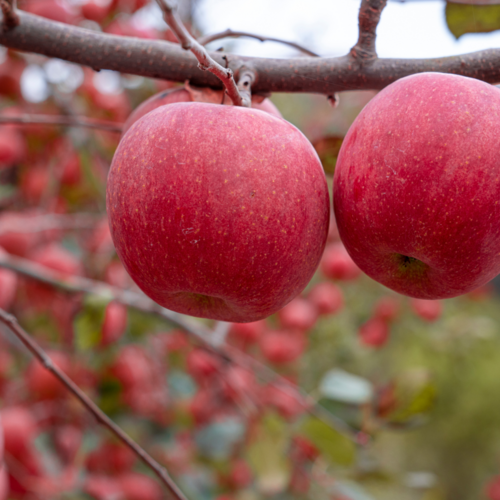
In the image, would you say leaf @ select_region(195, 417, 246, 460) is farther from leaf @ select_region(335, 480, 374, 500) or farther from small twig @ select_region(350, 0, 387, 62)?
small twig @ select_region(350, 0, 387, 62)

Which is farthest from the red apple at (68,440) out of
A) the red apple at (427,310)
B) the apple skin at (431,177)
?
the red apple at (427,310)

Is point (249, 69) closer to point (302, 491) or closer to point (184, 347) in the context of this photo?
point (302, 491)

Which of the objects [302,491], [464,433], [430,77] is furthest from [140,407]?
[464,433]

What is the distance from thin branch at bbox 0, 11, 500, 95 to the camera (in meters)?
0.44

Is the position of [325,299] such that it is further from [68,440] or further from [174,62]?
[174,62]

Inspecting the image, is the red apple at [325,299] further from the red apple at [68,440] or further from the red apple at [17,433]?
the red apple at [17,433]

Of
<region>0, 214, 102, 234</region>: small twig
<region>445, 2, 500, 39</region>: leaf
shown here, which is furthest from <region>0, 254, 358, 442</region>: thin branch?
<region>445, 2, 500, 39</region>: leaf

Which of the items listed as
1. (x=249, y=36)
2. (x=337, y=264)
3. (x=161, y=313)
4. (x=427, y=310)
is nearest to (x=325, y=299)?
(x=337, y=264)

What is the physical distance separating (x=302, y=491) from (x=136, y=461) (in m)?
0.44

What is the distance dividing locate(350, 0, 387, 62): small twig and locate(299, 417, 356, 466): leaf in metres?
0.66

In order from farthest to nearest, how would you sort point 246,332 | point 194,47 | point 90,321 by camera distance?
point 246,332 < point 90,321 < point 194,47

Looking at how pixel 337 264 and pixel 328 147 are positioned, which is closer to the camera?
pixel 328 147

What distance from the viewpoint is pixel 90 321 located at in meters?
0.79

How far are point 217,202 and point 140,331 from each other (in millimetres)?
1071
